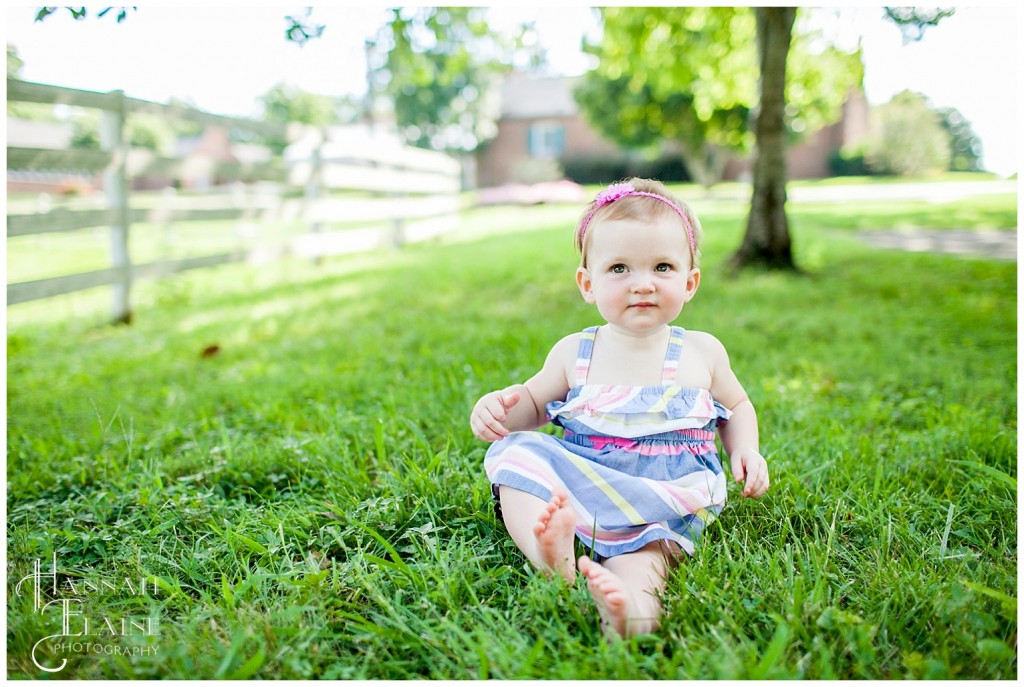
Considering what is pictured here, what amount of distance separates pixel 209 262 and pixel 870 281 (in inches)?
199

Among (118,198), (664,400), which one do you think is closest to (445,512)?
(664,400)

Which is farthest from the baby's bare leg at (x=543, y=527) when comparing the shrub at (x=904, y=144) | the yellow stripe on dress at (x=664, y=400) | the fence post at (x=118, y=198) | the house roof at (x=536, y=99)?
the house roof at (x=536, y=99)

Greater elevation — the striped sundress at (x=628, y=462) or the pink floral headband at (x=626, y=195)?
the pink floral headband at (x=626, y=195)

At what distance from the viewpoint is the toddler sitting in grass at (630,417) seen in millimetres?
1645

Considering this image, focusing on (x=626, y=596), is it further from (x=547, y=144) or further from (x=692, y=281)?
(x=547, y=144)

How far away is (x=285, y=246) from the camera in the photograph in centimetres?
720

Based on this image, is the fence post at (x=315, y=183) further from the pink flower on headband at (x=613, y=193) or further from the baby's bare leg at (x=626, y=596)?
the baby's bare leg at (x=626, y=596)

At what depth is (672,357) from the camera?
5.87ft

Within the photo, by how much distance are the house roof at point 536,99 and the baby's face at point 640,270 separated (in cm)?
3029

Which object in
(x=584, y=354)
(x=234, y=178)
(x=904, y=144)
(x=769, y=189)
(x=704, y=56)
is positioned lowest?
(x=584, y=354)

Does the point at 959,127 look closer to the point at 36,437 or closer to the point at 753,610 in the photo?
the point at 753,610

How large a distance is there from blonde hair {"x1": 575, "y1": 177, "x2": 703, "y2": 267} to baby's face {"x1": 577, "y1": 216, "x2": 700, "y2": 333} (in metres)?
0.02

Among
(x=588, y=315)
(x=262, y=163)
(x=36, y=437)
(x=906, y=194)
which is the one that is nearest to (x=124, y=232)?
(x=262, y=163)

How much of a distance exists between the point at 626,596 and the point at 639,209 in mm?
833
